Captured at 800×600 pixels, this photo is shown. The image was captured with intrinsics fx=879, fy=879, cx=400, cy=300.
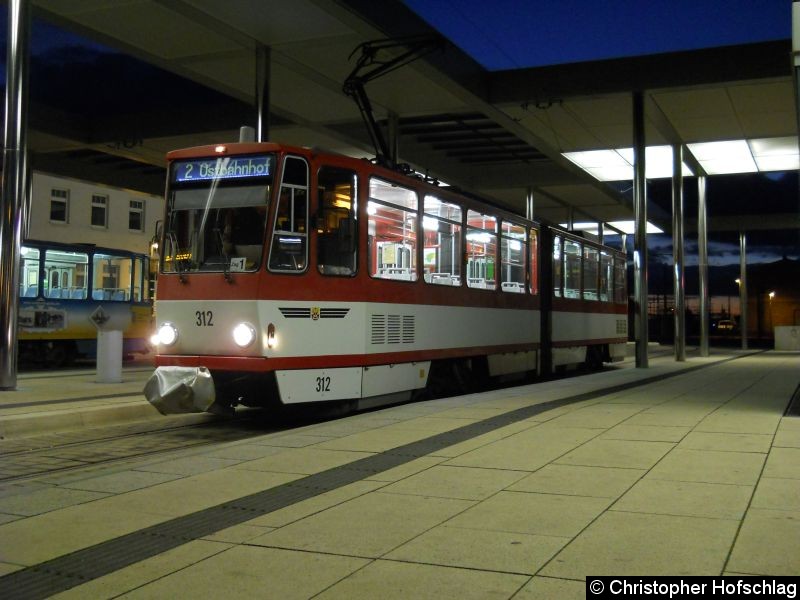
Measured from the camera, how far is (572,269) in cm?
2156

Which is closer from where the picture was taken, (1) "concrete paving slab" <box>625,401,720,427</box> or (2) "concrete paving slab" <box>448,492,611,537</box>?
(2) "concrete paving slab" <box>448,492,611,537</box>

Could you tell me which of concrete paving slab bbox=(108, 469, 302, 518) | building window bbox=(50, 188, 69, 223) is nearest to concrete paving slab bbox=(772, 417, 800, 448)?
concrete paving slab bbox=(108, 469, 302, 518)

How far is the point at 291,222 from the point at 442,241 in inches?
158

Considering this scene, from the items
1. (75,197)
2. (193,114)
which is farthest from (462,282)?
(75,197)

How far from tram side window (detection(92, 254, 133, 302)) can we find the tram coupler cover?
16.2 meters

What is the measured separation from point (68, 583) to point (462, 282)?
36.3ft

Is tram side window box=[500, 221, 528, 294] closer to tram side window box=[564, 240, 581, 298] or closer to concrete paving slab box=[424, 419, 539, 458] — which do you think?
tram side window box=[564, 240, 581, 298]

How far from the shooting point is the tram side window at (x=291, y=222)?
1079 cm

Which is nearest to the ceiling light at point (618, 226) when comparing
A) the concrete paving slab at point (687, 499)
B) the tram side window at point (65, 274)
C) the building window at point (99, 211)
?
the building window at point (99, 211)

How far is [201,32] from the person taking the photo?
1841 centimetres

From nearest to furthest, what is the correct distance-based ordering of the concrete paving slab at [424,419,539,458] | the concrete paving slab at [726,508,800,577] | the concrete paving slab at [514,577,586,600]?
the concrete paving slab at [514,577,586,600]
the concrete paving slab at [726,508,800,577]
the concrete paving slab at [424,419,539,458]

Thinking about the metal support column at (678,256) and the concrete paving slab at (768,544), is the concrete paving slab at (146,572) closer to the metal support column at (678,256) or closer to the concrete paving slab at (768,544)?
the concrete paving slab at (768,544)

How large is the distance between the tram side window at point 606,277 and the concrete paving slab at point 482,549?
64.3 feet

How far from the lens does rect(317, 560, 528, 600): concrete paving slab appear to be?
414cm
